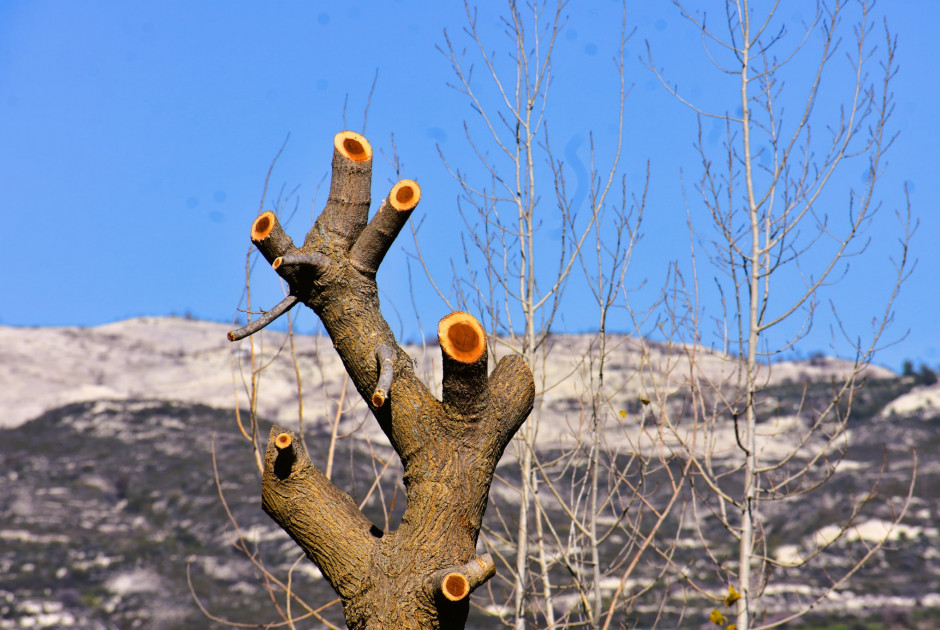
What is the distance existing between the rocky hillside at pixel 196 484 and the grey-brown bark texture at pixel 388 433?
14.3 meters

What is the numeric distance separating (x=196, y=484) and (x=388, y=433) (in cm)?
2876

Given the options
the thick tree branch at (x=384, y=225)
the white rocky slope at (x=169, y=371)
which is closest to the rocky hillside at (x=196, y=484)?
the white rocky slope at (x=169, y=371)

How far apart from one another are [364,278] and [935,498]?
103ft

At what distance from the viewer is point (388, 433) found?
2820mm

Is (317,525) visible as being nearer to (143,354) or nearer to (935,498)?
(935,498)

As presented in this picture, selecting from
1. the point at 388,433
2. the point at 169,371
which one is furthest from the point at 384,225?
the point at 169,371

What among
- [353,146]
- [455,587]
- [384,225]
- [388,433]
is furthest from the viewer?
[353,146]

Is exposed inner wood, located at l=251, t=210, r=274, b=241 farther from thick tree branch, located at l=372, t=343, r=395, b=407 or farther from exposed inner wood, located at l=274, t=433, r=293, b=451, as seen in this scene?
exposed inner wood, located at l=274, t=433, r=293, b=451

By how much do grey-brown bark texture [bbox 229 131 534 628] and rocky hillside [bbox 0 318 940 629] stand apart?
1433 cm

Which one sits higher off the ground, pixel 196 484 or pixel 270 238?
pixel 196 484

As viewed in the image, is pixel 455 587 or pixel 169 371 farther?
pixel 169 371

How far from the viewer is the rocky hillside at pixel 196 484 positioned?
22719 millimetres

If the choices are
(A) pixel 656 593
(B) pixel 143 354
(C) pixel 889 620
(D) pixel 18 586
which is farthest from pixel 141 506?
(C) pixel 889 620

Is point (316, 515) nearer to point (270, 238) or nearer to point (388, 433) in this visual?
point (388, 433)
